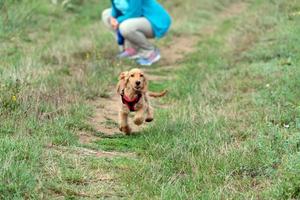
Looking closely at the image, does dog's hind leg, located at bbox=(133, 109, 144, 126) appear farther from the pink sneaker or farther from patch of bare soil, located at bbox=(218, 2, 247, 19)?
patch of bare soil, located at bbox=(218, 2, 247, 19)

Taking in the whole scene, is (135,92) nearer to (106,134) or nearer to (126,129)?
(126,129)

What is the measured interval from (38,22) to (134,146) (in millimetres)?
5768

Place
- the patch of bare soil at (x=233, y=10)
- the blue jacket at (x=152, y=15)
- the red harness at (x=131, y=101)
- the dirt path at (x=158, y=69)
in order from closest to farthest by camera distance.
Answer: the red harness at (x=131, y=101) < the dirt path at (x=158, y=69) < the blue jacket at (x=152, y=15) < the patch of bare soil at (x=233, y=10)

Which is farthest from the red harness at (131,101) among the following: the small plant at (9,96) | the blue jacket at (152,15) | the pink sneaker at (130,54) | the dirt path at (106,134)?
the blue jacket at (152,15)

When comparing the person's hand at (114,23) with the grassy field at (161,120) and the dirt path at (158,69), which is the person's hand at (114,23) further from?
the dirt path at (158,69)

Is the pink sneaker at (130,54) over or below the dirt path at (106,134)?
below

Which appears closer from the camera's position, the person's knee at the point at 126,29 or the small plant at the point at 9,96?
the small plant at the point at 9,96

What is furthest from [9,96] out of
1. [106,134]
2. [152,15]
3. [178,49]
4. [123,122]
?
[178,49]

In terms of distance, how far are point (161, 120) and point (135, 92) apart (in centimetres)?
53

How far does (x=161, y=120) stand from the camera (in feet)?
17.8

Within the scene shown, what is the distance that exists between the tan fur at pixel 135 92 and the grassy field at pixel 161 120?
0.43 feet

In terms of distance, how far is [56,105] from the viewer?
17.9ft

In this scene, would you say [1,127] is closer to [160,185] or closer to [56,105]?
[56,105]

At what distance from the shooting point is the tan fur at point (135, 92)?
4949mm
